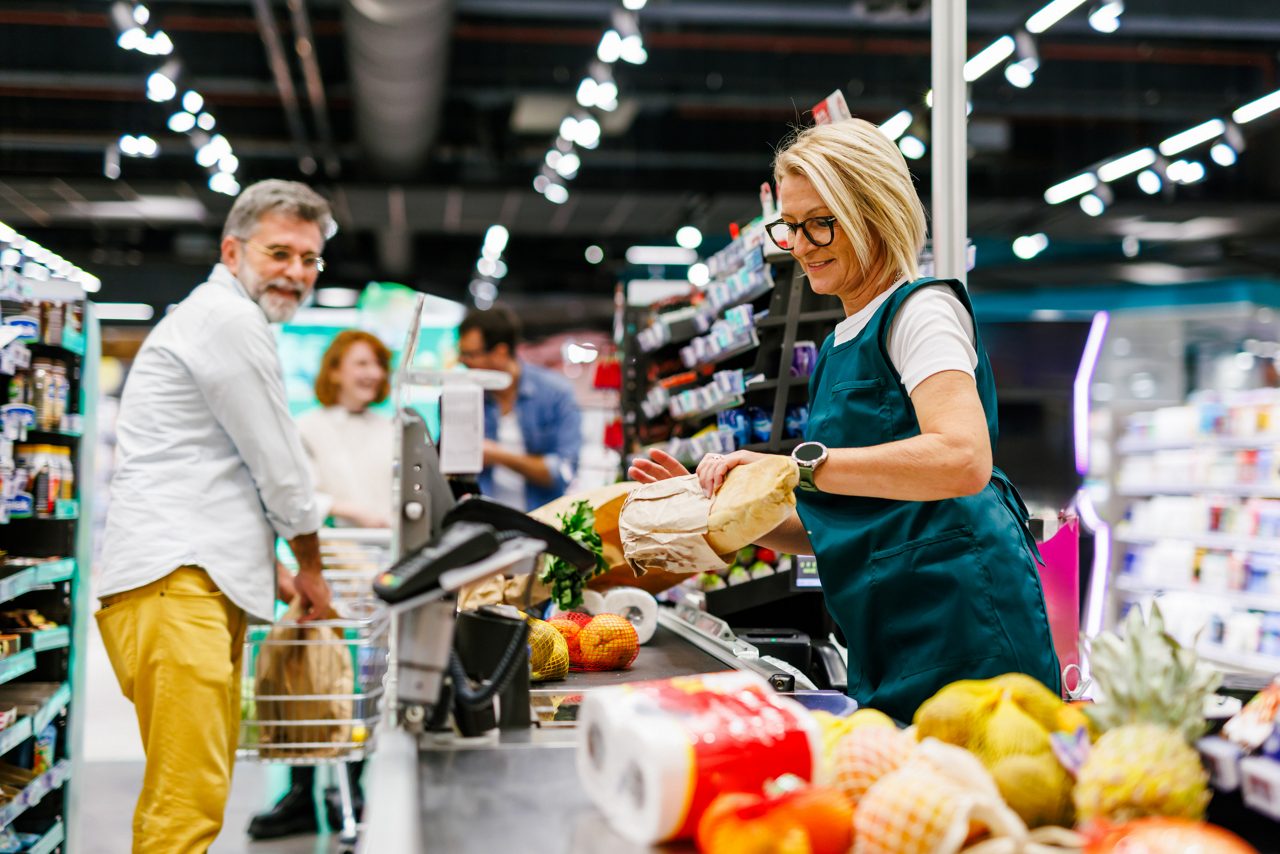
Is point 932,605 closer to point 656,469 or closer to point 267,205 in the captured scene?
point 656,469

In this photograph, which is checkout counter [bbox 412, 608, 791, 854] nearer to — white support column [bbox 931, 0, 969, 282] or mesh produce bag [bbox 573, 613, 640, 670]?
mesh produce bag [bbox 573, 613, 640, 670]

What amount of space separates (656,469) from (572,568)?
19.4 inches

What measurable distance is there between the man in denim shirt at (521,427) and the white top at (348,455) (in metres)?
0.63

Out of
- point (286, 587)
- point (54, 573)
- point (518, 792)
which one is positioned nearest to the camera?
point (518, 792)

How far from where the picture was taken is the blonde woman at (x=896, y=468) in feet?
5.51

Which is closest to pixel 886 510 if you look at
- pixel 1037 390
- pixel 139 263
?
pixel 1037 390

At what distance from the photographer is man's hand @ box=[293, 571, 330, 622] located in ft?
10.6

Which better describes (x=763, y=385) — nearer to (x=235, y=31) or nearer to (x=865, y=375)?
(x=865, y=375)

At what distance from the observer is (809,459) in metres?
1.71

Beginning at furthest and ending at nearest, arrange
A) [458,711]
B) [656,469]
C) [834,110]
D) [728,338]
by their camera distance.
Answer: [728,338] → [834,110] → [656,469] → [458,711]

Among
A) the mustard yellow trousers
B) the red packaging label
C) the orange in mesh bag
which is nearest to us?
the red packaging label

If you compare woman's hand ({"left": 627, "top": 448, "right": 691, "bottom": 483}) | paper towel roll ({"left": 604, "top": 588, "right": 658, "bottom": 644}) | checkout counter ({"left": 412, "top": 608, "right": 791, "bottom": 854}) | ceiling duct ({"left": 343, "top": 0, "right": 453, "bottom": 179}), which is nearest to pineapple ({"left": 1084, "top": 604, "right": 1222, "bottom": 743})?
checkout counter ({"left": 412, "top": 608, "right": 791, "bottom": 854})

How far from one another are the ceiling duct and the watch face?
260 inches

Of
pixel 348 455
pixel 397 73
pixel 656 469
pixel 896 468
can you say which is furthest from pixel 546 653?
pixel 397 73
